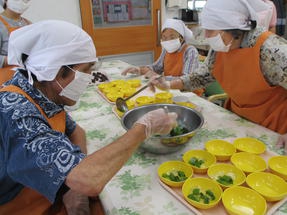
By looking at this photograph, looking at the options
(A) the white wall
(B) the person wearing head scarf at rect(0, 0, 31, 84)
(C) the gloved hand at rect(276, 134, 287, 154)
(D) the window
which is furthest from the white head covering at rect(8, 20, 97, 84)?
(D) the window

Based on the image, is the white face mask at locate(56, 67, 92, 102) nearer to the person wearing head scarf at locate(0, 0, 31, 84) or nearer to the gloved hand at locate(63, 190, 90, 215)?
the gloved hand at locate(63, 190, 90, 215)

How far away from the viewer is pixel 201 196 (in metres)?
0.81

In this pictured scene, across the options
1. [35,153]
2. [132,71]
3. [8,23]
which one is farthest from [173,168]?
[8,23]

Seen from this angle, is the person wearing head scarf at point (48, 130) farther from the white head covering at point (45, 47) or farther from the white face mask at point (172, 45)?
the white face mask at point (172, 45)

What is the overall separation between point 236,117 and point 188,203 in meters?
0.77

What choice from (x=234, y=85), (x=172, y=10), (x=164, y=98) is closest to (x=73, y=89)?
(x=164, y=98)

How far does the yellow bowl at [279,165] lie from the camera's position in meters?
0.87

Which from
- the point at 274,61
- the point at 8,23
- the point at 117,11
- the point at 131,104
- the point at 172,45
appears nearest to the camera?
the point at 274,61

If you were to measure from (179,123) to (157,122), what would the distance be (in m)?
0.35

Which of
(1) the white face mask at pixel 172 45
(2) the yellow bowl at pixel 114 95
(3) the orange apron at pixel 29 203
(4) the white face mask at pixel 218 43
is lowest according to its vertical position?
(3) the orange apron at pixel 29 203

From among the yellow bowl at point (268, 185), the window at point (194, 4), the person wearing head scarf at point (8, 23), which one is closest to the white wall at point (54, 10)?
the person wearing head scarf at point (8, 23)

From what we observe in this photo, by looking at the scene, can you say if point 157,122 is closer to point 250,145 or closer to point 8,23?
point 250,145

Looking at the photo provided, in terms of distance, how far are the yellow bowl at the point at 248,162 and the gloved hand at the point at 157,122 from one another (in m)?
0.29

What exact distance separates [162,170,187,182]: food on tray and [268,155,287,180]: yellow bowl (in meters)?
0.33
